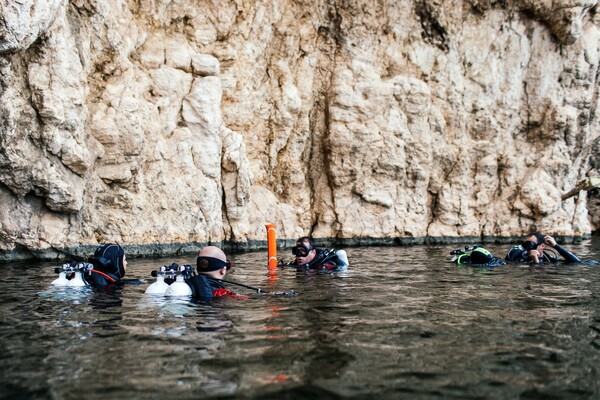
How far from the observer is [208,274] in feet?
21.1

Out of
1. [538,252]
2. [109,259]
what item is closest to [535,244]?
[538,252]

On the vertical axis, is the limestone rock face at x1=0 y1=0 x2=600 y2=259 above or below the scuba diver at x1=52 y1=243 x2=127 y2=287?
above

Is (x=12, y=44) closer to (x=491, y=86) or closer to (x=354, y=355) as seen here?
(x=354, y=355)

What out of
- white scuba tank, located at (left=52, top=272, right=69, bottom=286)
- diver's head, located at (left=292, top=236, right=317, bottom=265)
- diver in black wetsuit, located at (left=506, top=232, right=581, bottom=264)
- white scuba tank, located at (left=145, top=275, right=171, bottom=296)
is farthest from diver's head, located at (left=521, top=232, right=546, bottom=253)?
white scuba tank, located at (left=52, top=272, right=69, bottom=286)

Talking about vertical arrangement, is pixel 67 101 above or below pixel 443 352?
above

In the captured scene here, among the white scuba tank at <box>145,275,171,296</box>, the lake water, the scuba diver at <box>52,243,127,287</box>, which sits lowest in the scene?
the lake water

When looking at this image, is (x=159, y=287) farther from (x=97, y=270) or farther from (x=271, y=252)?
(x=271, y=252)

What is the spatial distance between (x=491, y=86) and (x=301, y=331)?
80.3 feet

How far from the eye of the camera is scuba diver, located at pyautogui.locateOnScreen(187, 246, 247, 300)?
623 centimetres

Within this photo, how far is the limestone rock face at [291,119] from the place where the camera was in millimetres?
13117

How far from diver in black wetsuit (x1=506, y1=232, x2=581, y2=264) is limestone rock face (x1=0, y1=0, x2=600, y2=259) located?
9015mm

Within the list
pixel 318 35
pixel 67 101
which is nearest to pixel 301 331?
pixel 67 101

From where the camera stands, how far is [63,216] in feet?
45.2

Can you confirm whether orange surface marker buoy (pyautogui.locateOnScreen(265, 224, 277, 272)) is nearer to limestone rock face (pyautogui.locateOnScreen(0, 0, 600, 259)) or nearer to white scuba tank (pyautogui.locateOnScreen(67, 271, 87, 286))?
white scuba tank (pyautogui.locateOnScreen(67, 271, 87, 286))
